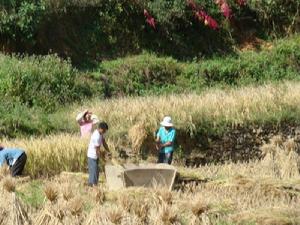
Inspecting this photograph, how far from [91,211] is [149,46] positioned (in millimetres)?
15637

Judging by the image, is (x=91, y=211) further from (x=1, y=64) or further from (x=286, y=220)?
(x=1, y=64)

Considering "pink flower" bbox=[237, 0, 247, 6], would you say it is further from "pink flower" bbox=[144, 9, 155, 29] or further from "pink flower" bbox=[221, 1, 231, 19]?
"pink flower" bbox=[144, 9, 155, 29]

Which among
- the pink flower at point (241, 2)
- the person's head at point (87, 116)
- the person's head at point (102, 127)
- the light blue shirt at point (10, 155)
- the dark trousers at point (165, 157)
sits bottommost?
the dark trousers at point (165, 157)

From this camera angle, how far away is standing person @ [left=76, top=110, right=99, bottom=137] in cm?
1470

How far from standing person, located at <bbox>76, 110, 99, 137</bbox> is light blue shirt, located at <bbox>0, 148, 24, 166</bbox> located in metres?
2.34

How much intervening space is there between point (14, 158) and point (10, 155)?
78 millimetres

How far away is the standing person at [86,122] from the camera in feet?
48.2

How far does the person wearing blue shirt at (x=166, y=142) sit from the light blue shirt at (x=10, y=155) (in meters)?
2.74

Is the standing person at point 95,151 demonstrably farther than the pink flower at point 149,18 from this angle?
No

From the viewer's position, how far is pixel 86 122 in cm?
1502

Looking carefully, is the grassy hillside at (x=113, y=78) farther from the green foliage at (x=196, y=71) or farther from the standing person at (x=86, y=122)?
the standing person at (x=86, y=122)

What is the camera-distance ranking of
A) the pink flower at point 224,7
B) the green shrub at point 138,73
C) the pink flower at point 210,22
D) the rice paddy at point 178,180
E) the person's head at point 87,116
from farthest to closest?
the pink flower at point 224,7 < the pink flower at point 210,22 < the green shrub at point 138,73 < the person's head at point 87,116 < the rice paddy at point 178,180

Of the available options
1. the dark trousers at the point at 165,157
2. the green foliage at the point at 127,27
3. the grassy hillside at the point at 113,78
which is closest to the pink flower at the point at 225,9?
the green foliage at the point at 127,27

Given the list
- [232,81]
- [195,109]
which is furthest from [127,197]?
[232,81]
